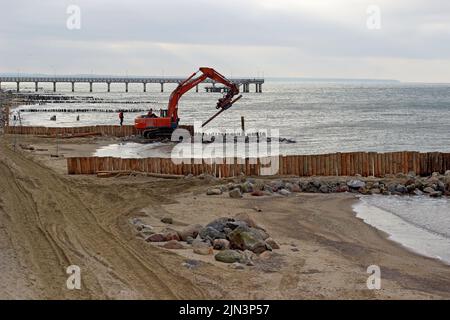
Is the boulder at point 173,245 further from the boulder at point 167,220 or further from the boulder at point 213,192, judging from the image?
the boulder at point 213,192

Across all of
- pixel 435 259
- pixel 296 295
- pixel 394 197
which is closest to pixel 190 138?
→ pixel 394 197

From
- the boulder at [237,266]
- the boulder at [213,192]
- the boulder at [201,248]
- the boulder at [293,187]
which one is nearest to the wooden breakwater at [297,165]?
the boulder at [293,187]

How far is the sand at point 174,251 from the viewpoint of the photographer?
1141 centimetres

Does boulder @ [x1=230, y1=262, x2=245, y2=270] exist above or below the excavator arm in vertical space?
below

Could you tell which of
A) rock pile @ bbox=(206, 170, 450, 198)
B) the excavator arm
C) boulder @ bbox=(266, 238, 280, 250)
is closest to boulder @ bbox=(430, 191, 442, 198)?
rock pile @ bbox=(206, 170, 450, 198)

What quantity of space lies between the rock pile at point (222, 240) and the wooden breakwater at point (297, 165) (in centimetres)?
1033

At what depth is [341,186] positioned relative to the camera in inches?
982

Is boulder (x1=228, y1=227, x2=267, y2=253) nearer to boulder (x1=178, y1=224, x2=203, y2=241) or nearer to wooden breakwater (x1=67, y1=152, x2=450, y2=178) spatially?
boulder (x1=178, y1=224, x2=203, y2=241)

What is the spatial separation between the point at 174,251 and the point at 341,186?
39.6 feet

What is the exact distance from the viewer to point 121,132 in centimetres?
4884

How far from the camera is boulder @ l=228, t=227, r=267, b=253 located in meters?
14.6

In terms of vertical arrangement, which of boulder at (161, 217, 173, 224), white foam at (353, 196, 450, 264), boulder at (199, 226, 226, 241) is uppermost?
boulder at (199, 226, 226, 241)

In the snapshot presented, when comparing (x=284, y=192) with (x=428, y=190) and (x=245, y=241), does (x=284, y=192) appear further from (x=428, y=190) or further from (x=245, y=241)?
(x=245, y=241)

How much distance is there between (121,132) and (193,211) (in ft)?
99.0
